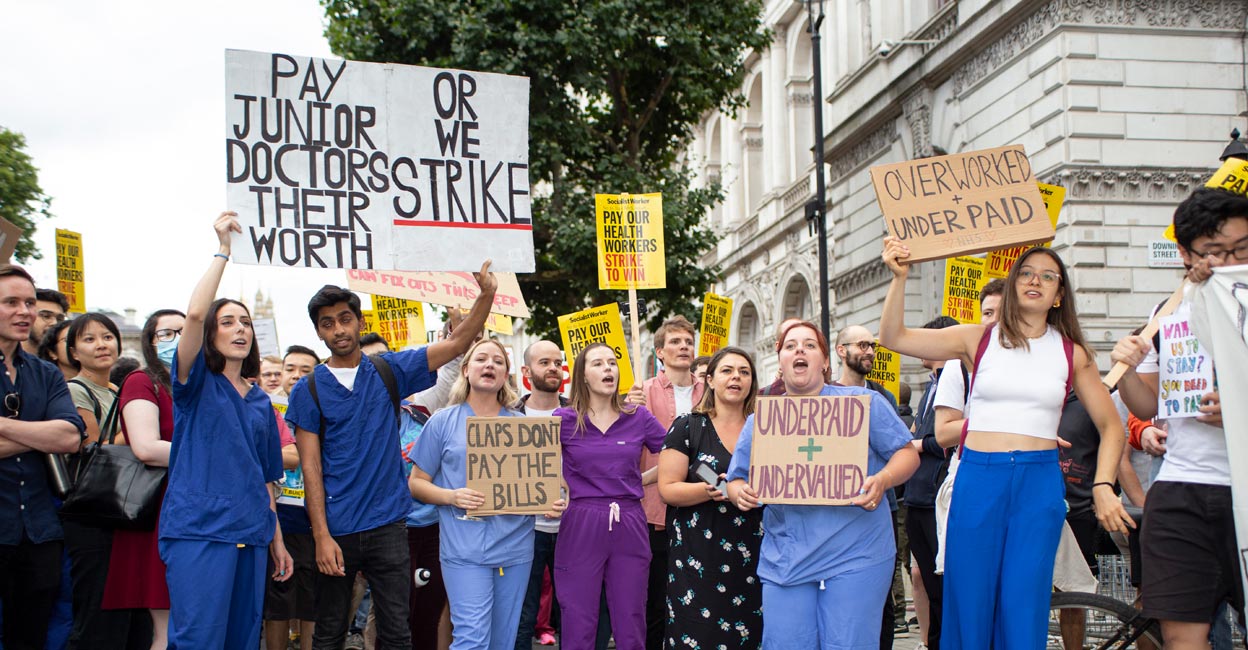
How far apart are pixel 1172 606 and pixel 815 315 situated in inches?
900

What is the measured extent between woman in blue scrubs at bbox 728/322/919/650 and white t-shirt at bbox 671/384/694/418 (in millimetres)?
2761

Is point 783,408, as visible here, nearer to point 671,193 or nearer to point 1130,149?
point 1130,149

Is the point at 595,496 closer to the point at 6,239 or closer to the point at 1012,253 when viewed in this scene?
the point at 6,239

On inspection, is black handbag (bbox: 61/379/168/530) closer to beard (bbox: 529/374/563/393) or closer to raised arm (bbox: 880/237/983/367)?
beard (bbox: 529/374/563/393)

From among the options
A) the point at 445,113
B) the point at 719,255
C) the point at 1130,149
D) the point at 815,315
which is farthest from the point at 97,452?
the point at 719,255

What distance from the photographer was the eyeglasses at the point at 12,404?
481 cm

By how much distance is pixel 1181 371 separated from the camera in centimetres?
449

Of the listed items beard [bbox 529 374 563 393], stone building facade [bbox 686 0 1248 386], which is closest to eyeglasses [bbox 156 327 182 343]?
beard [bbox 529 374 563 393]

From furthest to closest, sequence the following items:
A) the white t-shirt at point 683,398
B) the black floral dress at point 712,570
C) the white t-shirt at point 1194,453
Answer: the white t-shirt at point 683,398
the black floral dress at point 712,570
the white t-shirt at point 1194,453

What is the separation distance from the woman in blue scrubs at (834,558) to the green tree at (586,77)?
1359 centimetres

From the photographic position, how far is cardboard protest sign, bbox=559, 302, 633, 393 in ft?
32.7

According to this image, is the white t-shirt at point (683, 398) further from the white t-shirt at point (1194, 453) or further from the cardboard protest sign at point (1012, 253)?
the white t-shirt at point (1194, 453)

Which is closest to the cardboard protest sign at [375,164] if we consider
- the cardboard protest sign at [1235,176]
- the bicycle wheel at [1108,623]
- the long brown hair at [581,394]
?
the long brown hair at [581,394]

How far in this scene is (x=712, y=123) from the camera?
3791cm
